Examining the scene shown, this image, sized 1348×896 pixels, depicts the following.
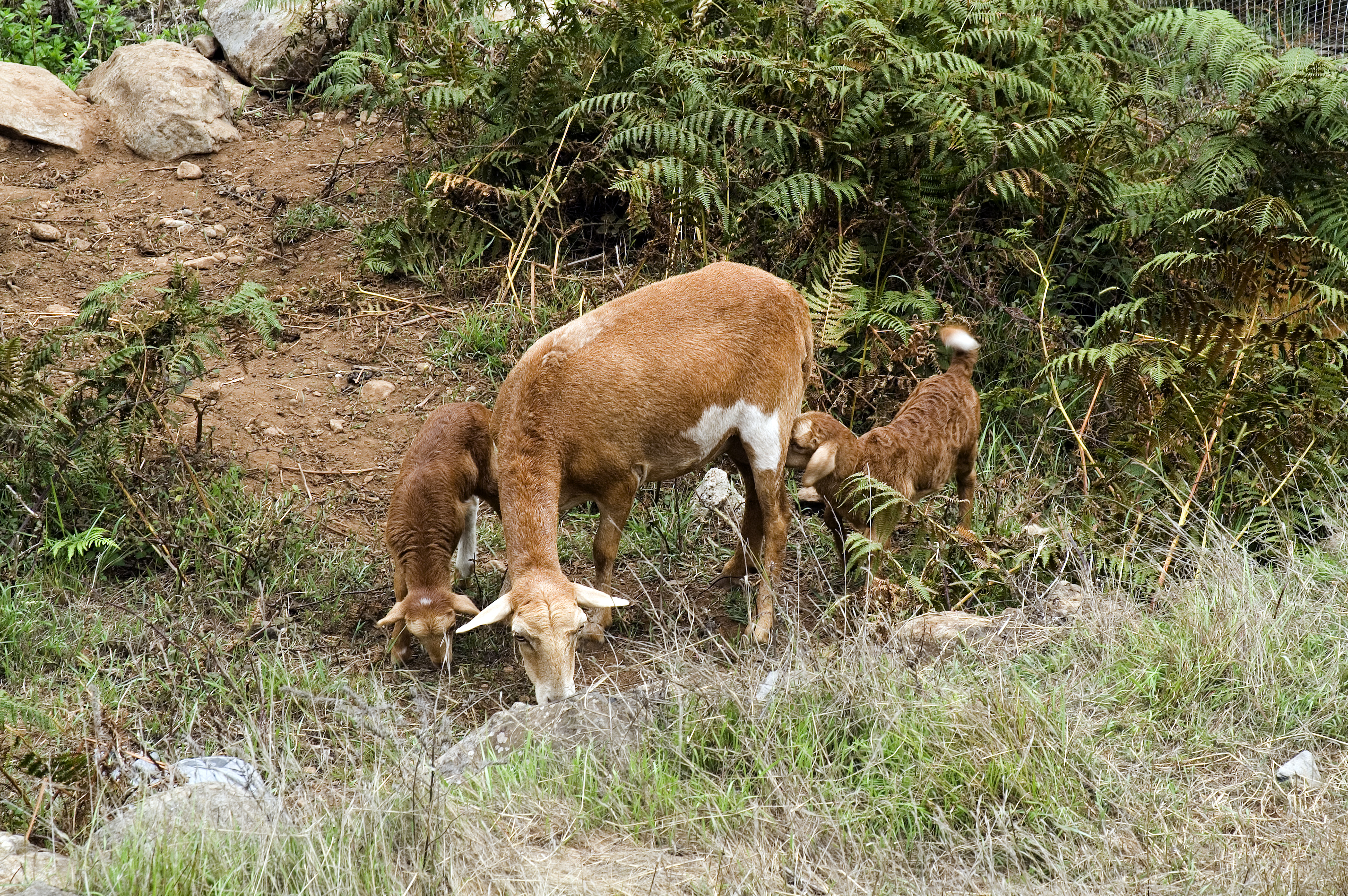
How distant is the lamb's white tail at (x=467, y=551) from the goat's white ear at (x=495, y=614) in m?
1.39

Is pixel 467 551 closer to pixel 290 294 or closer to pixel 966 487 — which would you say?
pixel 966 487

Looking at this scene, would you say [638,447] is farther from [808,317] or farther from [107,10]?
[107,10]

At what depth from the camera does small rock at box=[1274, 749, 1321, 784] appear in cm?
484

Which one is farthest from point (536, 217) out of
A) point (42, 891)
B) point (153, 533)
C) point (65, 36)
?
point (65, 36)

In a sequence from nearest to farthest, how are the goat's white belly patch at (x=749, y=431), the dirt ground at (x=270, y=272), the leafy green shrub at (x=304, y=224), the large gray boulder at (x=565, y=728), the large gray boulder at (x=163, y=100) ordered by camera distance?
the large gray boulder at (x=565, y=728)
the goat's white belly patch at (x=749, y=431)
the dirt ground at (x=270, y=272)
the leafy green shrub at (x=304, y=224)
the large gray boulder at (x=163, y=100)

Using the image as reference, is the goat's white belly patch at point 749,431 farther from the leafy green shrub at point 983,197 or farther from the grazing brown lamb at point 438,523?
the leafy green shrub at point 983,197

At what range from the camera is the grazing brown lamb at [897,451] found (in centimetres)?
662

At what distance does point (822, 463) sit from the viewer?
21.5 feet

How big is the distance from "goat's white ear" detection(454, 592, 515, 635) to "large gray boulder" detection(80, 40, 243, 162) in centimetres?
686

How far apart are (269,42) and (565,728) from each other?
8.67 m

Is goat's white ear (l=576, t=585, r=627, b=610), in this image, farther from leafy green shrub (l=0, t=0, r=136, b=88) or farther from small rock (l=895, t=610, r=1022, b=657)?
leafy green shrub (l=0, t=0, r=136, b=88)

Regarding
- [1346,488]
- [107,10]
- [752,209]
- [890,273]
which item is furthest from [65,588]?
[107,10]

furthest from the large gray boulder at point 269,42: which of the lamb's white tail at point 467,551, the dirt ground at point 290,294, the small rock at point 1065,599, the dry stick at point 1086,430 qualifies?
the small rock at point 1065,599

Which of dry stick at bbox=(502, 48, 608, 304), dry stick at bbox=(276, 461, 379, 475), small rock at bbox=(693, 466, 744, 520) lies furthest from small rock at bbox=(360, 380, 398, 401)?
small rock at bbox=(693, 466, 744, 520)
